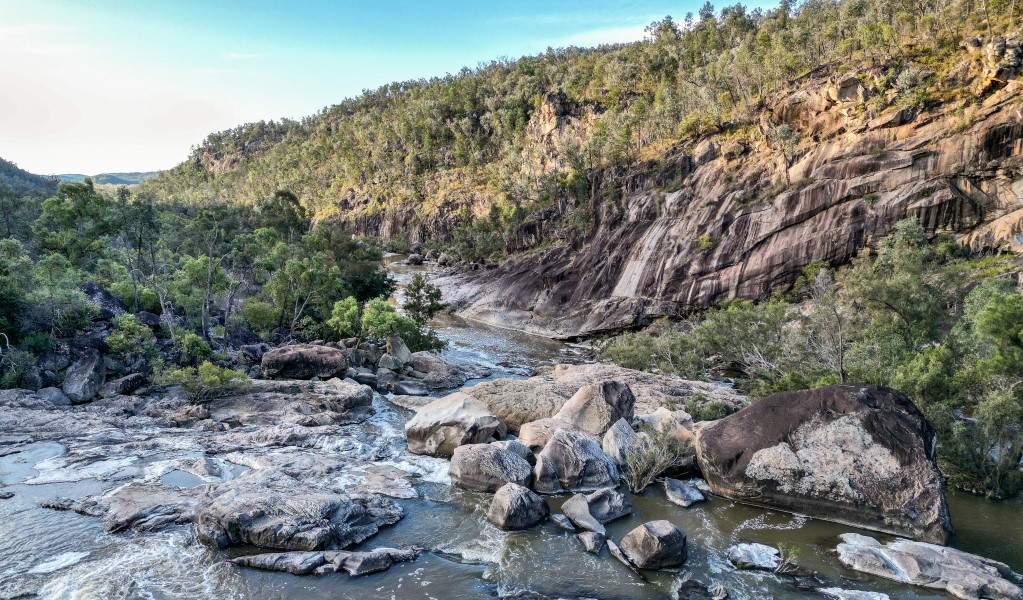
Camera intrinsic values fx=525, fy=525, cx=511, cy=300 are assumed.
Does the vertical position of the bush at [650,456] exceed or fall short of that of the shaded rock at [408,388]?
it exceeds it

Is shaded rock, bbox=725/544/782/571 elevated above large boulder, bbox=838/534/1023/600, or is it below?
below

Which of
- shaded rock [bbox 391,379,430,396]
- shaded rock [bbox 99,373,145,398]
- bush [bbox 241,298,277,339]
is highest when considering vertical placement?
bush [bbox 241,298,277,339]

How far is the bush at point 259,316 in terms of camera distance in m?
43.8

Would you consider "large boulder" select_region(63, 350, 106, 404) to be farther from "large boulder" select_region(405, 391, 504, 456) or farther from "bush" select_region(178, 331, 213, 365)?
"large boulder" select_region(405, 391, 504, 456)

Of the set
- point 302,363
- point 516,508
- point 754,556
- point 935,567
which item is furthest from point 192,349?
point 935,567

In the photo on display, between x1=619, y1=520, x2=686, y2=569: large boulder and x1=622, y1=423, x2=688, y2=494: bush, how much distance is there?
14.4 ft

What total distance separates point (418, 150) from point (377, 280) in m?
96.4

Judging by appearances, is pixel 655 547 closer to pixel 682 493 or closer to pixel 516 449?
pixel 682 493

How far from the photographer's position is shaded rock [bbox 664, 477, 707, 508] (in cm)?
1870

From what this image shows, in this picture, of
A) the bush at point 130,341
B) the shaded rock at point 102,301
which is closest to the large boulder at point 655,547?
the bush at point 130,341

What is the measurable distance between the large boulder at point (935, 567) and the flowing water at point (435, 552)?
1.35ft

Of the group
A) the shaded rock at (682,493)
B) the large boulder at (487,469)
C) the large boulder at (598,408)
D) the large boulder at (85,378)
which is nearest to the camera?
the shaded rock at (682,493)

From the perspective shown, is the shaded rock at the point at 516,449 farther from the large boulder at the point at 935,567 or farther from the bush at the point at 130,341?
the bush at the point at 130,341

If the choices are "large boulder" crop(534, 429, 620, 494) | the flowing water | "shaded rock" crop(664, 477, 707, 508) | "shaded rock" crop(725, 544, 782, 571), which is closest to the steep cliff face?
the flowing water
